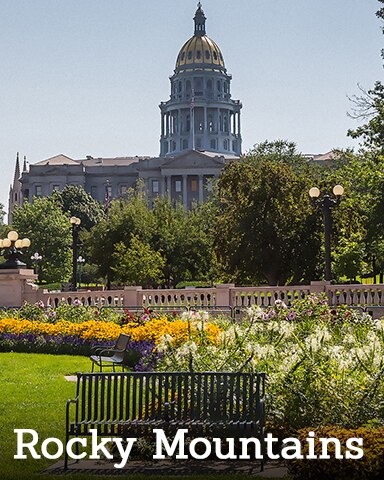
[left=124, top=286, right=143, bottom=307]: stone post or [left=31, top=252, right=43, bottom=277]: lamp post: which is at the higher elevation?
[left=31, top=252, right=43, bottom=277]: lamp post

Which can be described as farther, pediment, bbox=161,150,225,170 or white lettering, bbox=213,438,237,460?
pediment, bbox=161,150,225,170

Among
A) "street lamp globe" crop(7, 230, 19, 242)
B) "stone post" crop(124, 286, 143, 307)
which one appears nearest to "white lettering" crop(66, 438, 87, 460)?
"stone post" crop(124, 286, 143, 307)

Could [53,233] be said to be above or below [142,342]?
above

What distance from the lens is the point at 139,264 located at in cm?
5131

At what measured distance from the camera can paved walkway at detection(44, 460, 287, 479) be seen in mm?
10078

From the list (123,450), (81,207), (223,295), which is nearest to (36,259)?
(81,207)

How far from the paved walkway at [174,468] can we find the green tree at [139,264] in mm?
40012

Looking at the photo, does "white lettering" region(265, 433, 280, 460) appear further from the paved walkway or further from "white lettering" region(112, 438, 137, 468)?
"white lettering" region(112, 438, 137, 468)

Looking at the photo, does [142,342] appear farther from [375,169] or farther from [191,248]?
[191,248]

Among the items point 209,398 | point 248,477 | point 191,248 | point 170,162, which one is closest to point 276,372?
point 209,398

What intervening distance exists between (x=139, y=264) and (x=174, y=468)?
Result: 4107cm

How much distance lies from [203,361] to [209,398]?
1419 millimetres

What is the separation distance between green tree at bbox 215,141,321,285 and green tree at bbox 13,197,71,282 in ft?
125

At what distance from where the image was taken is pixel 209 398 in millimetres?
10805
